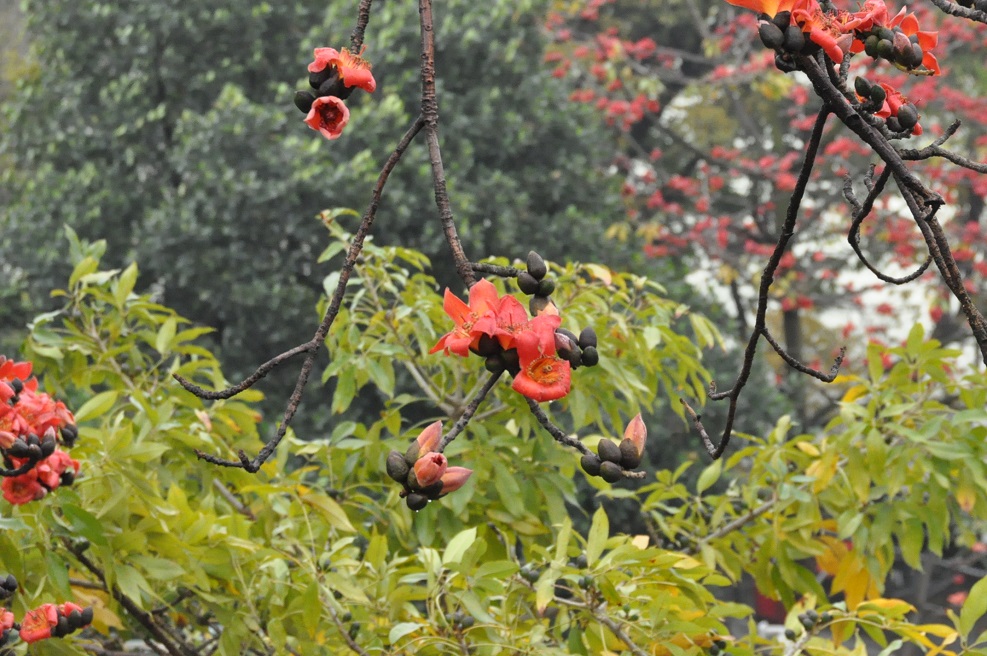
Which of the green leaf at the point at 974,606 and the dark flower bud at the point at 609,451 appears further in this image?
the green leaf at the point at 974,606

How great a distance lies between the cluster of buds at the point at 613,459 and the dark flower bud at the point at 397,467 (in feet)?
0.42

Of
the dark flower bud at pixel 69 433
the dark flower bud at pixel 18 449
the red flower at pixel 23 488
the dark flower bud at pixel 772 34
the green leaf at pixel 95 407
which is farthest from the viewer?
the green leaf at pixel 95 407

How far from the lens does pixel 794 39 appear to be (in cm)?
77

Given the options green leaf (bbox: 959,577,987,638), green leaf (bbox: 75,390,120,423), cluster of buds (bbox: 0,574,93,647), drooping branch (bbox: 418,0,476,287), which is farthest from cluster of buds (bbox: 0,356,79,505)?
green leaf (bbox: 959,577,987,638)

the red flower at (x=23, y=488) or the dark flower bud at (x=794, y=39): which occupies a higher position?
the dark flower bud at (x=794, y=39)

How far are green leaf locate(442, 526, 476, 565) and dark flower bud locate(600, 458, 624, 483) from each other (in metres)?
1.06

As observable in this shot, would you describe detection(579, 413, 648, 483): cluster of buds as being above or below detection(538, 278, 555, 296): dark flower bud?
below

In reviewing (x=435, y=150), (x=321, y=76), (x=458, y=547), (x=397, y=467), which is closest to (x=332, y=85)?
(x=321, y=76)

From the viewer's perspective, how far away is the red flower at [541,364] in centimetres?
81

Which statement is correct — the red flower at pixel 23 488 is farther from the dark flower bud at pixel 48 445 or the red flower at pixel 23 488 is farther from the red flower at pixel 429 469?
the red flower at pixel 429 469

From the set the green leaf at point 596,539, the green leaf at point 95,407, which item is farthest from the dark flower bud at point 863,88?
the green leaf at point 95,407

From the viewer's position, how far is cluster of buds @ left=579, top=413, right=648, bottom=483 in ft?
2.71

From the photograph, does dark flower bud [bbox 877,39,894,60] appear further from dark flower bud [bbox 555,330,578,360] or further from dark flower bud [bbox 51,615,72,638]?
dark flower bud [bbox 51,615,72,638]

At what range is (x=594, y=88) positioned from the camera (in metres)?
9.34
